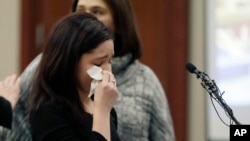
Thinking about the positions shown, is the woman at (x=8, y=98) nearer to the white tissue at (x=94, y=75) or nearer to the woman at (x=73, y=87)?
the woman at (x=73, y=87)

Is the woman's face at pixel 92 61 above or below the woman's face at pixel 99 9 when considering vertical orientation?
below

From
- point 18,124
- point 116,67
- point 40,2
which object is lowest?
point 18,124

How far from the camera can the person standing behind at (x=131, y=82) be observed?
80.4 inches

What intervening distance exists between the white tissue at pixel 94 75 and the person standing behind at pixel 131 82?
0.45 metres

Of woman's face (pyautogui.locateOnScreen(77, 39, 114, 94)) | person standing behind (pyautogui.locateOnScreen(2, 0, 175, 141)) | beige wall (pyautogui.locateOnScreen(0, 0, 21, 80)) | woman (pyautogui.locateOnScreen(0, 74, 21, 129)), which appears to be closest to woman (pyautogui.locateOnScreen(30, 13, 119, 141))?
woman's face (pyautogui.locateOnScreen(77, 39, 114, 94))

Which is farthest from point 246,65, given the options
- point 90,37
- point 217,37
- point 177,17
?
point 90,37

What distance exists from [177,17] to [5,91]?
155 centimetres

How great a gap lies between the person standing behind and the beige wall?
139 centimetres

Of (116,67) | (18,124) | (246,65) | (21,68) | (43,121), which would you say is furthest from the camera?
(21,68)

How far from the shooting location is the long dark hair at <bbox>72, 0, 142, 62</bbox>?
83.1 inches

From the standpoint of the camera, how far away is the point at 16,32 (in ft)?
11.5

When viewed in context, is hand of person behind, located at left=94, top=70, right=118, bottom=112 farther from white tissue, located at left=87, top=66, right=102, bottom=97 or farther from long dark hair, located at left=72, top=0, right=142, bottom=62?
long dark hair, located at left=72, top=0, right=142, bottom=62

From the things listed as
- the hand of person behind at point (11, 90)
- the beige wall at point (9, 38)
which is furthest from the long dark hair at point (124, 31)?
the beige wall at point (9, 38)

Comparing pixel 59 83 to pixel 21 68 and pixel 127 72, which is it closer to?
pixel 127 72
